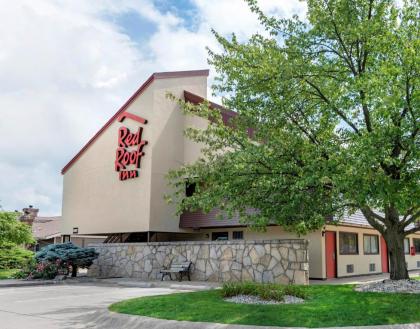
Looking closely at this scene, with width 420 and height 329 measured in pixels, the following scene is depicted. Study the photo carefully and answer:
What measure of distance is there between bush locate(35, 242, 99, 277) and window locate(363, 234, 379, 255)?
50.5 feet

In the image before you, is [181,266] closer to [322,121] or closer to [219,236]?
[219,236]

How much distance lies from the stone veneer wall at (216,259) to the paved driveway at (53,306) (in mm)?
4767

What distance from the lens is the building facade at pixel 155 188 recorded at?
24750 millimetres

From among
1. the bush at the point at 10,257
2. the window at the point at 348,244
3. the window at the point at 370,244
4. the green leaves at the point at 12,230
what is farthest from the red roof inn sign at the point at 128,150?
the window at the point at 370,244

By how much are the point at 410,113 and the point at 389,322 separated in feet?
17.2

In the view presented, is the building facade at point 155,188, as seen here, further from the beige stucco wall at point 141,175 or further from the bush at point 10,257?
the bush at point 10,257

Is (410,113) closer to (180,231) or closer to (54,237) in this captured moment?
(180,231)

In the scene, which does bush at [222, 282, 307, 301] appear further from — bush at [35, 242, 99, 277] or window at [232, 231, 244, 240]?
bush at [35, 242, 99, 277]

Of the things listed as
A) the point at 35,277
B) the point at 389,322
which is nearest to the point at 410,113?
the point at 389,322

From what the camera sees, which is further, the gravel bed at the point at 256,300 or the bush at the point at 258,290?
the bush at the point at 258,290

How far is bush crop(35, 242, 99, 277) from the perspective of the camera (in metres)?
23.2

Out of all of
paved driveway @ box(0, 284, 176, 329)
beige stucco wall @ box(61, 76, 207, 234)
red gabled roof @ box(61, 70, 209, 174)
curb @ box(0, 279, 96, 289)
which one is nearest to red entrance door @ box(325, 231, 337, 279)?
beige stucco wall @ box(61, 76, 207, 234)

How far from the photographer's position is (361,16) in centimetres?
1282

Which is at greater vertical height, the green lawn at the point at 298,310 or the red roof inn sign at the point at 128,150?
the red roof inn sign at the point at 128,150
